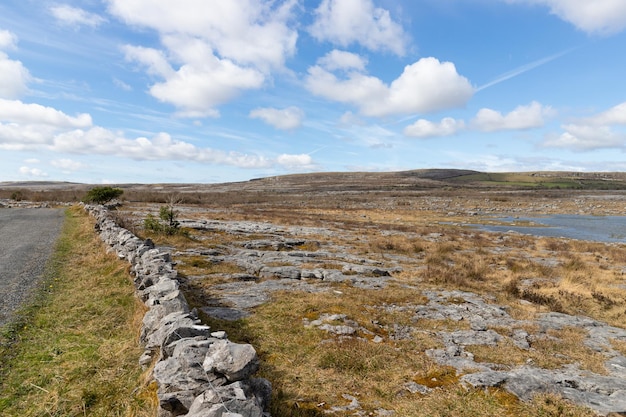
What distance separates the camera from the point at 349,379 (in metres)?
7.20

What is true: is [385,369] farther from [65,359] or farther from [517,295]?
[517,295]

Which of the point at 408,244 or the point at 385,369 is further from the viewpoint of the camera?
the point at 408,244

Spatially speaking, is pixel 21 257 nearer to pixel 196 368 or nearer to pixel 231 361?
pixel 196 368

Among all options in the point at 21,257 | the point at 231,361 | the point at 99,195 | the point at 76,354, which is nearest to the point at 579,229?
the point at 231,361

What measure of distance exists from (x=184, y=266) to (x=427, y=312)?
421 inches

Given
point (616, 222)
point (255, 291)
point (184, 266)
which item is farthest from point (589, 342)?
point (616, 222)

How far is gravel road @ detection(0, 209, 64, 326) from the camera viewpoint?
1071cm

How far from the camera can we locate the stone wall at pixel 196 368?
4820 mm

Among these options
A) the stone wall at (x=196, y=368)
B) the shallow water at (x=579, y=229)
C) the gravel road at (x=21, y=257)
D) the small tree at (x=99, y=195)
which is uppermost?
the small tree at (x=99, y=195)

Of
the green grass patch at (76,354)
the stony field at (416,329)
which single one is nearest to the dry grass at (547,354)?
the stony field at (416,329)

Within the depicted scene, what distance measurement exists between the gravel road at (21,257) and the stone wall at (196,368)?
4.72 meters

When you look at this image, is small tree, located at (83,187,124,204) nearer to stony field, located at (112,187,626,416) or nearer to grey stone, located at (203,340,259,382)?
stony field, located at (112,187,626,416)

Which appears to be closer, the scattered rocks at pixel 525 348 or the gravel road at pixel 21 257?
the scattered rocks at pixel 525 348

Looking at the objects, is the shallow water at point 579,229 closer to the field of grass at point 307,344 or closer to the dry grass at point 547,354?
the field of grass at point 307,344
